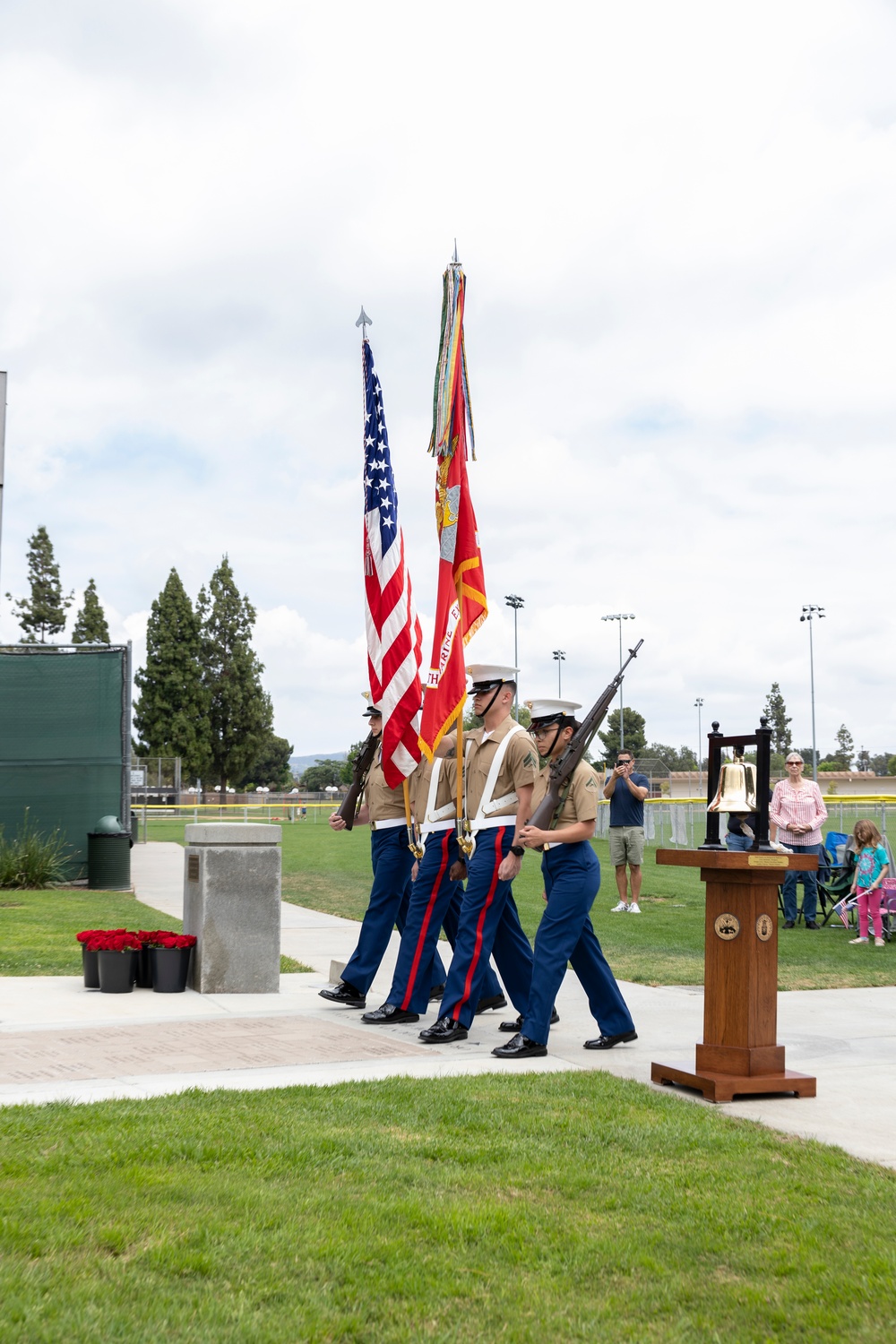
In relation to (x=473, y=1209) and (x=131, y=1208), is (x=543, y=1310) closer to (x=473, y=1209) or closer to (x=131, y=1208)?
(x=473, y=1209)

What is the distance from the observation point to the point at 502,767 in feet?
25.0

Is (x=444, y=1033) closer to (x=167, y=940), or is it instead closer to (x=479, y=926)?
(x=479, y=926)

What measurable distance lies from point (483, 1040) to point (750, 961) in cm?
215

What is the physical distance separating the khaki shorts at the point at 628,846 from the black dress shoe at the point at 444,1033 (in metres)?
8.34

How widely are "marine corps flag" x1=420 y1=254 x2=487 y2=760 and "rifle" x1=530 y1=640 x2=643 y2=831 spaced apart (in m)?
1.11

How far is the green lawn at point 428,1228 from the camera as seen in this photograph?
330 cm

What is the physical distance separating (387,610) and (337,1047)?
3.41 metres

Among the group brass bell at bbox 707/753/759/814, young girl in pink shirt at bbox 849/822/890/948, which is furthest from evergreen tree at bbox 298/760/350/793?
brass bell at bbox 707/753/759/814

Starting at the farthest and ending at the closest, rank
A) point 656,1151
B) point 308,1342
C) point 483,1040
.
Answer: point 483,1040
point 656,1151
point 308,1342

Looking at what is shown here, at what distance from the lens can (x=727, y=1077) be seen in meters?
6.00

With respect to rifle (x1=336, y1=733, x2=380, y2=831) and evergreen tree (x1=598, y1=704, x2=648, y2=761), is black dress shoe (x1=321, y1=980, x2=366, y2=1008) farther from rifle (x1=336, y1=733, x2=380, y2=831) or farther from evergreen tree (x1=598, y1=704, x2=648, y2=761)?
evergreen tree (x1=598, y1=704, x2=648, y2=761)

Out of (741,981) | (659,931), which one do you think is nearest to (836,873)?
(659,931)

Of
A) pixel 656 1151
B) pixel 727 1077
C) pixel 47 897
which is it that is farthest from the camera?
pixel 47 897

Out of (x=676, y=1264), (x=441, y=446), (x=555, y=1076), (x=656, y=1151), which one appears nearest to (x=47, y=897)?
(x=441, y=446)
